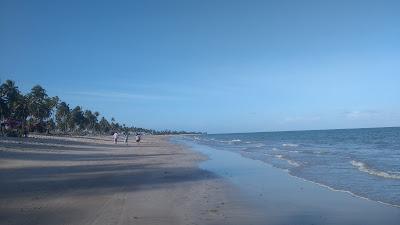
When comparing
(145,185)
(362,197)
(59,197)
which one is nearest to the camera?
(59,197)

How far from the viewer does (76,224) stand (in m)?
9.99

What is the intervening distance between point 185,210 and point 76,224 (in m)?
3.72

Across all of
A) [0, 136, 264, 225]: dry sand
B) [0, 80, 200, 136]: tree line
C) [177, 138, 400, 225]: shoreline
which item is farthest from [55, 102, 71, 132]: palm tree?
[177, 138, 400, 225]: shoreline

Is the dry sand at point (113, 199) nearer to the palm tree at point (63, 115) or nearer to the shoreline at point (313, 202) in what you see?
the shoreline at point (313, 202)

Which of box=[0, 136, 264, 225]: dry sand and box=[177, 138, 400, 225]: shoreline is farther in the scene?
box=[177, 138, 400, 225]: shoreline

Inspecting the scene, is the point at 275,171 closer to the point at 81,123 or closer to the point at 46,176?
the point at 46,176

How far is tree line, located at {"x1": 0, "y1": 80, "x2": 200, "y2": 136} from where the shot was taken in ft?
220

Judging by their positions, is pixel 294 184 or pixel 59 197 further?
pixel 294 184

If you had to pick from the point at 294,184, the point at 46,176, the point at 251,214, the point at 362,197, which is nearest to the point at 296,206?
the point at 251,214

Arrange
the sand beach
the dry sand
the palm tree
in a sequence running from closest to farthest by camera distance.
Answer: the dry sand → the sand beach → the palm tree

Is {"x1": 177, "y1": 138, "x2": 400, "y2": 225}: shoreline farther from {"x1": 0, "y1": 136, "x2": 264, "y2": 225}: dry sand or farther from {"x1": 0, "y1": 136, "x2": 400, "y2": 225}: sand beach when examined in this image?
{"x1": 0, "y1": 136, "x2": 264, "y2": 225}: dry sand

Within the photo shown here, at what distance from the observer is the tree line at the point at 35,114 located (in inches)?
2638

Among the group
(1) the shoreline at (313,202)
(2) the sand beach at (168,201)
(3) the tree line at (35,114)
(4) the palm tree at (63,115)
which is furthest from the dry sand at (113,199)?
(4) the palm tree at (63,115)

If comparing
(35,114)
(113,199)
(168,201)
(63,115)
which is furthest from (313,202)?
(63,115)
